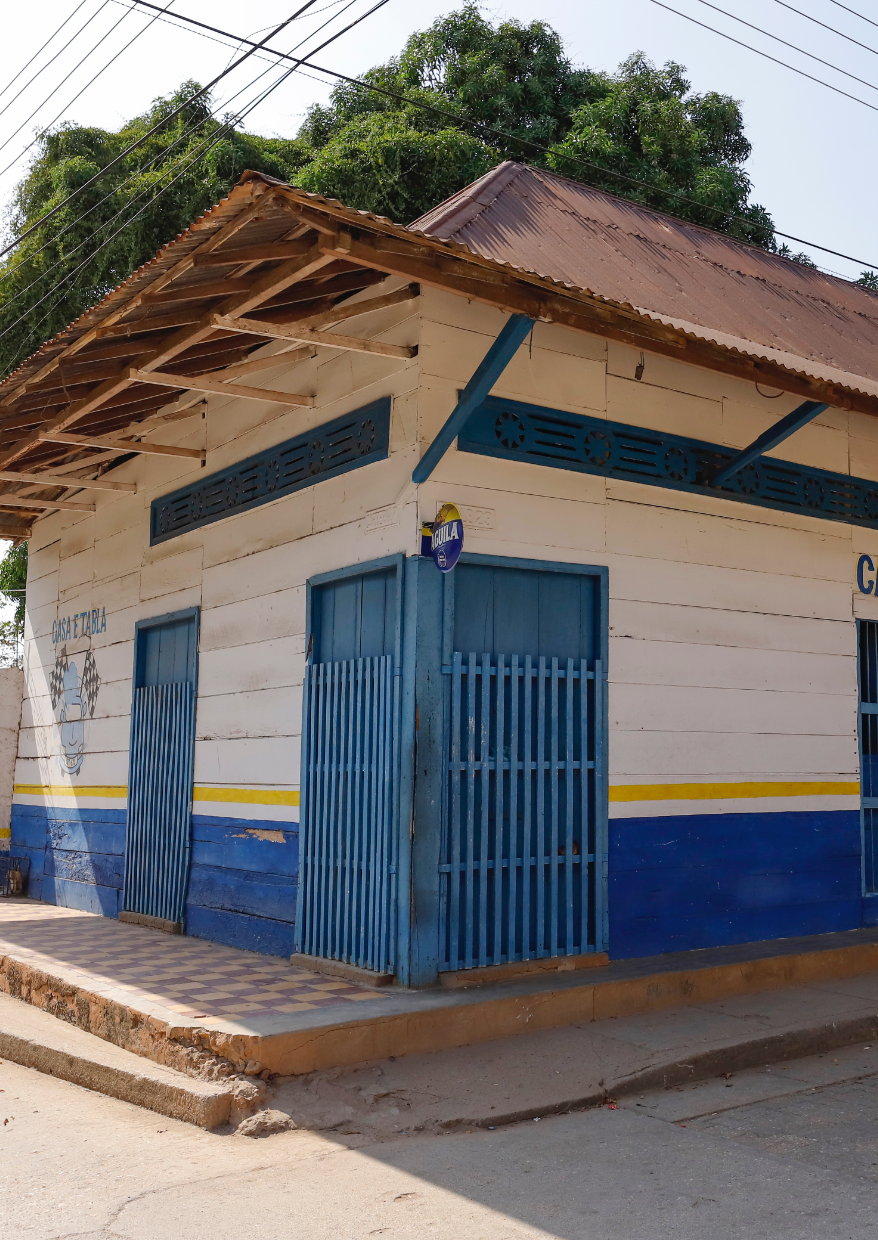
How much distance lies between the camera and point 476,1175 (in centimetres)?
403

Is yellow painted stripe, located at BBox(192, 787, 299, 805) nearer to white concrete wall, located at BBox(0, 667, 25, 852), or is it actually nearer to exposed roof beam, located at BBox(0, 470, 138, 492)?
exposed roof beam, located at BBox(0, 470, 138, 492)

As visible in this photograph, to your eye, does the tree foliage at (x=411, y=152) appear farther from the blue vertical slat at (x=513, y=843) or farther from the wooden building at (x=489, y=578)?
the blue vertical slat at (x=513, y=843)

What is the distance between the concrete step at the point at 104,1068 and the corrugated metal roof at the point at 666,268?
13.1 ft

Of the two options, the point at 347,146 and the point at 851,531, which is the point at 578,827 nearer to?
the point at 851,531

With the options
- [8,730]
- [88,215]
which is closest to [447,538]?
[8,730]

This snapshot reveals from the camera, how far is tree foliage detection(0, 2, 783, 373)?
15484 millimetres

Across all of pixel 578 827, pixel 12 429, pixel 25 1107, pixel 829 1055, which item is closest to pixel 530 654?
pixel 578 827

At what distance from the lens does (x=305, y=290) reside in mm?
6129

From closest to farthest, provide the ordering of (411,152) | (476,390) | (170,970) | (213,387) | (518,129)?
(476,390) → (170,970) → (213,387) → (411,152) → (518,129)

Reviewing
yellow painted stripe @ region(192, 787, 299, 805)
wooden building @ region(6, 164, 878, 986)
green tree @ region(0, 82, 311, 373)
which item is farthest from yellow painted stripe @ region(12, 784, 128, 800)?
green tree @ region(0, 82, 311, 373)

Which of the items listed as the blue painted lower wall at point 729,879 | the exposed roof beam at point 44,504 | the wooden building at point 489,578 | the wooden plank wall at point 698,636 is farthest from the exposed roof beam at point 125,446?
the blue painted lower wall at point 729,879

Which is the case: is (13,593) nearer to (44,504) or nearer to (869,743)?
(44,504)

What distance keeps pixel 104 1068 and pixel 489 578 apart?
10.6 feet

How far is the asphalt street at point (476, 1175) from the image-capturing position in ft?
11.7
